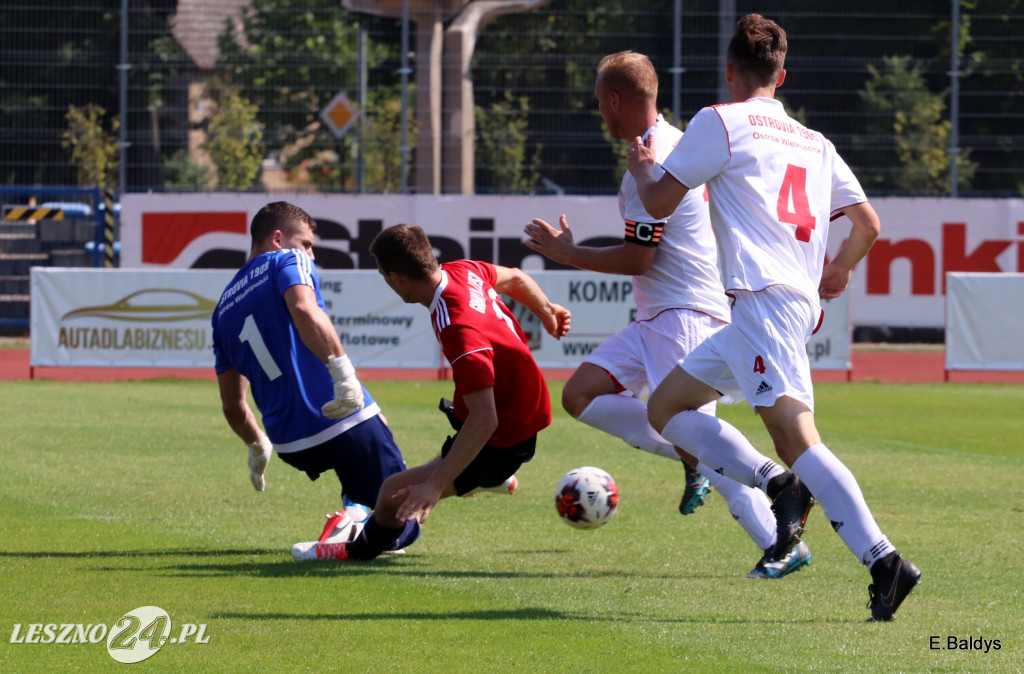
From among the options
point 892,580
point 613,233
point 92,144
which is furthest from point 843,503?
point 92,144

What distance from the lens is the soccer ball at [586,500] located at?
6.53 m

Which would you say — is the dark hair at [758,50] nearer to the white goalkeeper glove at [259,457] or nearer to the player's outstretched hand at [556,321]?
the player's outstretched hand at [556,321]

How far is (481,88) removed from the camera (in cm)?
2255

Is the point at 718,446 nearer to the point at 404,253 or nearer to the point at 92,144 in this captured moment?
the point at 404,253

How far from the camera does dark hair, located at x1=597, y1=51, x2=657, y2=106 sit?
612cm

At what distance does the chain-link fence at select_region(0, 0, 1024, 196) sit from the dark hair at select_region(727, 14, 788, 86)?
16393mm

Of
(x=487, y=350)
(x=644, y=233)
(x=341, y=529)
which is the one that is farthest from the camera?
(x=341, y=529)

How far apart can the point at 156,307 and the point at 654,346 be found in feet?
40.4

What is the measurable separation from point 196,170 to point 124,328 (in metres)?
7.47

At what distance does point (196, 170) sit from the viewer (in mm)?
24297

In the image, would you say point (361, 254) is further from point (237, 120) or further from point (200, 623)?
point (200, 623)

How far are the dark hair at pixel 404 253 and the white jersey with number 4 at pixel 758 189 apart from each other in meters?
1.11

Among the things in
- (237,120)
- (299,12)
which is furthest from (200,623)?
(299,12)

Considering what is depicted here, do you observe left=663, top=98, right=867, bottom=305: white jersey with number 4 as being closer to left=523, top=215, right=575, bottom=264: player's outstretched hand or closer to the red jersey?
left=523, top=215, right=575, bottom=264: player's outstretched hand
